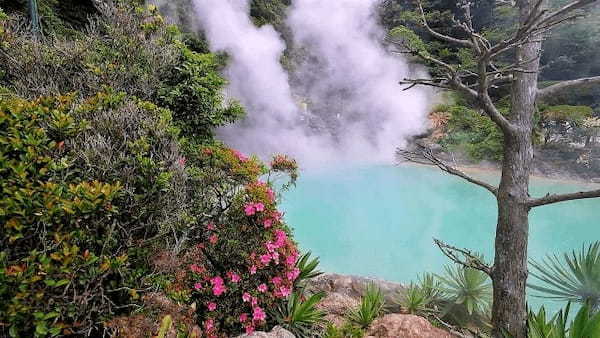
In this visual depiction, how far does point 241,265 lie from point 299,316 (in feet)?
2.67

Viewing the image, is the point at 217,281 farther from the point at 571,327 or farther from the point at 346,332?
the point at 571,327

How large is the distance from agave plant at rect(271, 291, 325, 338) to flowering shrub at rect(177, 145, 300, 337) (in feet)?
0.36

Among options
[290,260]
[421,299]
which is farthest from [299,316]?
[421,299]

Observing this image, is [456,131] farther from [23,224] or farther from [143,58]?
[23,224]

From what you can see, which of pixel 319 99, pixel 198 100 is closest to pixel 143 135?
pixel 198 100

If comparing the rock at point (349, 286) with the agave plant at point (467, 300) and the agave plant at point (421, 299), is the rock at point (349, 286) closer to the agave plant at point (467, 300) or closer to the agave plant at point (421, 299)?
the agave plant at point (421, 299)

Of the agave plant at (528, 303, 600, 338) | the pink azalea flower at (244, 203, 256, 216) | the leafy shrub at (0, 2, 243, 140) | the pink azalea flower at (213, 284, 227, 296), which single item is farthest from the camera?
the leafy shrub at (0, 2, 243, 140)

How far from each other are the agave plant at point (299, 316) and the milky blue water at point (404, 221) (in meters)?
3.26

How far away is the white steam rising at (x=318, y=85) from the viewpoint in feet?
56.1

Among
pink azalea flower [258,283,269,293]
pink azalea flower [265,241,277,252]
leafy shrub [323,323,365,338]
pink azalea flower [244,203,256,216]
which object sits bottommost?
leafy shrub [323,323,365,338]

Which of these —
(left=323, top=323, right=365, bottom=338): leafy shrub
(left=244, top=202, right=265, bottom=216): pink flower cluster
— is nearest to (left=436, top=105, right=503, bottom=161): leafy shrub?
(left=323, top=323, right=365, bottom=338): leafy shrub

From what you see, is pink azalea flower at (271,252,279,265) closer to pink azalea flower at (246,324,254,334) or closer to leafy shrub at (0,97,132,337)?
pink azalea flower at (246,324,254,334)

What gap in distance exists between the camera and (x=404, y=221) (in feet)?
31.6

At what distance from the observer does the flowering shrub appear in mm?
3184
